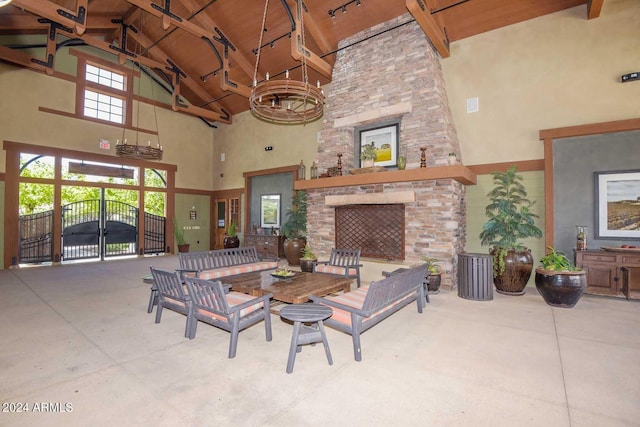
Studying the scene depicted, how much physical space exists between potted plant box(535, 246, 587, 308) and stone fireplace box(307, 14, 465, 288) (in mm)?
1448

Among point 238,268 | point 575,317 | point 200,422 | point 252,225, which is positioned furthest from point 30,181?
point 575,317

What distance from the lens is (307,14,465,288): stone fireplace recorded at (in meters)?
5.94

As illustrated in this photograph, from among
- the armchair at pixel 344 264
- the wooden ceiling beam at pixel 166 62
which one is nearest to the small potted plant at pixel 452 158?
the armchair at pixel 344 264

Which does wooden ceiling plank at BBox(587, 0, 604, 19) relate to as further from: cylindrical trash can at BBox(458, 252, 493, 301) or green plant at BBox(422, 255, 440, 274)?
green plant at BBox(422, 255, 440, 274)

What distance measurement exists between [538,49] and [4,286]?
1113cm

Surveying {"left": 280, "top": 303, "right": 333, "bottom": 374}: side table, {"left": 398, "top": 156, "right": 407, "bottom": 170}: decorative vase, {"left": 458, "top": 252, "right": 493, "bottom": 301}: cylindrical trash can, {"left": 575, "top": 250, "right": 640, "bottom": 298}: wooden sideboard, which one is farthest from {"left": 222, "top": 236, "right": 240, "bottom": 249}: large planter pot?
{"left": 575, "top": 250, "right": 640, "bottom": 298}: wooden sideboard

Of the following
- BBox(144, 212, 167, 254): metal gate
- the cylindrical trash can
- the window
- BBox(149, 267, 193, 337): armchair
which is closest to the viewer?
→ BBox(149, 267, 193, 337): armchair

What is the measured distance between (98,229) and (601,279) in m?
12.4

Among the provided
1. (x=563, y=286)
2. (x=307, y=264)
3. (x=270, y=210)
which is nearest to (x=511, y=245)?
(x=563, y=286)

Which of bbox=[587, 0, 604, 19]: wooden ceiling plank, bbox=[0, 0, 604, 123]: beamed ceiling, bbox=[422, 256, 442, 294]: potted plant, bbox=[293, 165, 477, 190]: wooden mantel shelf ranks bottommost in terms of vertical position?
bbox=[422, 256, 442, 294]: potted plant

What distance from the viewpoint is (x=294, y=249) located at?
8.48 metres

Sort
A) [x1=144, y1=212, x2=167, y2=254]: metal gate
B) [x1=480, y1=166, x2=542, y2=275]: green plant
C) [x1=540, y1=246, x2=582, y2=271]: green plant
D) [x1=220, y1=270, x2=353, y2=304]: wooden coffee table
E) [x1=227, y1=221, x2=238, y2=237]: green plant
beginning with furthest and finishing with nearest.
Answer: [x1=227, y1=221, x2=238, y2=237]: green plant → [x1=144, y1=212, x2=167, y2=254]: metal gate → [x1=480, y1=166, x2=542, y2=275]: green plant → [x1=540, y1=246, x2=582, y2=271]: green plant → [x1=220, y1=270, x2=353, y2=304]: wooden coffee table

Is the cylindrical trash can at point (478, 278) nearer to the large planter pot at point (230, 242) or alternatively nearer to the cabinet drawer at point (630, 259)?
the cabinet drawer at point (630, 259)

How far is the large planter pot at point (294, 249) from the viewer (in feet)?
27.8
